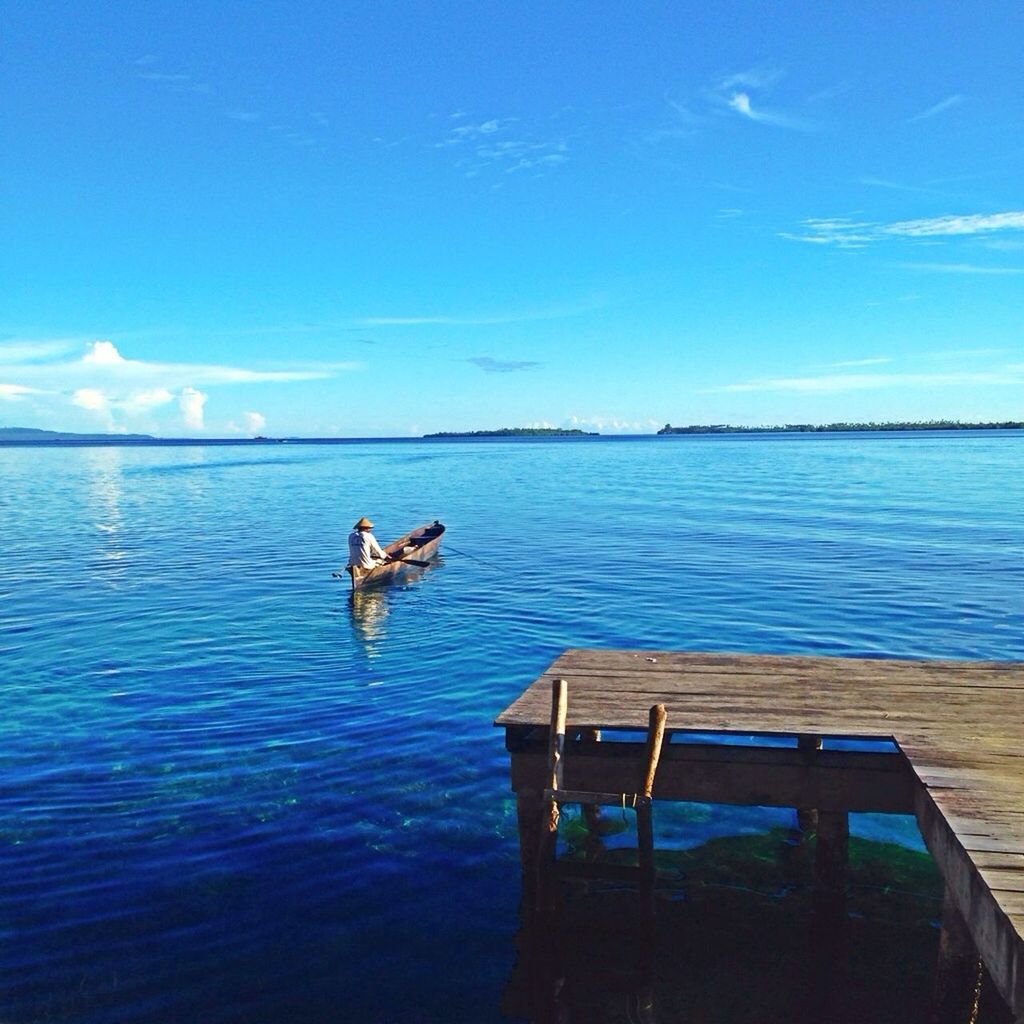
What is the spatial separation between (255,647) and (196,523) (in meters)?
31.0

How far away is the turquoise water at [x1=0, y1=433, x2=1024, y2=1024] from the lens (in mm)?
8234

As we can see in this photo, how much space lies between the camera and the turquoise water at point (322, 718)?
8234 millimetres

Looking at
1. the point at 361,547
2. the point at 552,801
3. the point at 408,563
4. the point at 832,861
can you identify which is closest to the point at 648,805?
the point at 552,801

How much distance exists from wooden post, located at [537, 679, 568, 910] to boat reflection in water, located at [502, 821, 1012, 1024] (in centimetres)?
31

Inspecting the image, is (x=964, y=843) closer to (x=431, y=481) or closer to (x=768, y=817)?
(x=768, y=817)

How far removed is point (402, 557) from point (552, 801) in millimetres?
21995

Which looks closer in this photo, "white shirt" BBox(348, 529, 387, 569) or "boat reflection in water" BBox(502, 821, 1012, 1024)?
"boat reflection in water" BBox(502, 821, 1012, 1024)

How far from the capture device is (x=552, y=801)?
8047 mm

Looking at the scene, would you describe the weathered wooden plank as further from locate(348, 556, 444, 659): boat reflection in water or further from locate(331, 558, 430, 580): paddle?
locate(331, 558, 430, 580): paddle

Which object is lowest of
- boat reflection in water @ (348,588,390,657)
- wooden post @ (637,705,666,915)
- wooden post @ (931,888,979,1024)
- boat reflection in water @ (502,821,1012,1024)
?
boat reflection in water @ (502,821,1012,1024)

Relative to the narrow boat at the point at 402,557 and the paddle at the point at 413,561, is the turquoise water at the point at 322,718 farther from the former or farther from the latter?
the narrow boat at the point at 402,557

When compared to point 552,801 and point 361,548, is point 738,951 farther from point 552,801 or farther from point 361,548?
point 361,548

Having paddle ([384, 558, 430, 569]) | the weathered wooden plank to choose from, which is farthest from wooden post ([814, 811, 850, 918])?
paddle ([384, 558, 430, 569])

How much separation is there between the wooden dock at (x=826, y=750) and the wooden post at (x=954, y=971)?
33 mm
